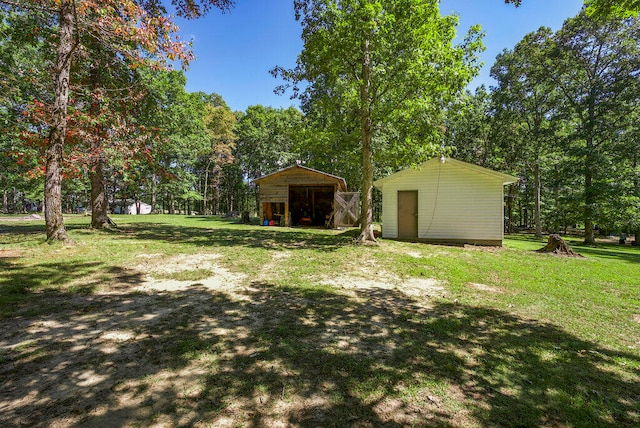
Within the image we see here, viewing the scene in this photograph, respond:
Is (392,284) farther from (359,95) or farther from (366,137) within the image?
(359,95)

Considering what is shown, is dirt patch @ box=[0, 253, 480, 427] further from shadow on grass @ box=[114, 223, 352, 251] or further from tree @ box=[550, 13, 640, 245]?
tree @ box=[550, 13, 640, 245]

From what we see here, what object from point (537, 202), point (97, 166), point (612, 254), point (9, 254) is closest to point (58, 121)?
point (9, 254)

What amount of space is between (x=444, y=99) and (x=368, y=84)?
2604 millimetres

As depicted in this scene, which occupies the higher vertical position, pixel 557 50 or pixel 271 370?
pixel 557 50

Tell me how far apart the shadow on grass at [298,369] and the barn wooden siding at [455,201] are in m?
8.77

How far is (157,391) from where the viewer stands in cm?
222

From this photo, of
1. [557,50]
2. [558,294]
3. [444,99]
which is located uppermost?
[557,50]

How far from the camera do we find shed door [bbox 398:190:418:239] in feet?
42.2

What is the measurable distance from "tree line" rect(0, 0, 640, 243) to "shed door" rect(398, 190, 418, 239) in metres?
2.47

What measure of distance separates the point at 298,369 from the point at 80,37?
9788 mm

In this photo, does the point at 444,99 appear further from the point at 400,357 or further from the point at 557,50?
the point at 557,50

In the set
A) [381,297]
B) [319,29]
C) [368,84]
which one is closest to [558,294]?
[381,297]

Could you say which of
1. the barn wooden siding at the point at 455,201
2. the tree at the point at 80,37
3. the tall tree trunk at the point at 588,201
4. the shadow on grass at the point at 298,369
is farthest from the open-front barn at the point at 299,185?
the shadow on grass at the point at 298,369

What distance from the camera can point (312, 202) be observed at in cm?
2281
